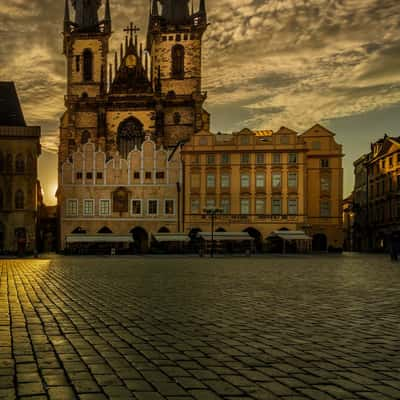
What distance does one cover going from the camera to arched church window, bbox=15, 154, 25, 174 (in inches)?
2312

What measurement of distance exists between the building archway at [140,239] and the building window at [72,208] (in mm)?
5918

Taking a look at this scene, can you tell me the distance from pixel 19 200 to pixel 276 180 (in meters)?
25.0

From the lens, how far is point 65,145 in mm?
76312

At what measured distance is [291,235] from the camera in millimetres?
58125

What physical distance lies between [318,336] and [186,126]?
69530mm

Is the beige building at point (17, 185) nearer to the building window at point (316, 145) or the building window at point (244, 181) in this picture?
the building window at point (244, 181)

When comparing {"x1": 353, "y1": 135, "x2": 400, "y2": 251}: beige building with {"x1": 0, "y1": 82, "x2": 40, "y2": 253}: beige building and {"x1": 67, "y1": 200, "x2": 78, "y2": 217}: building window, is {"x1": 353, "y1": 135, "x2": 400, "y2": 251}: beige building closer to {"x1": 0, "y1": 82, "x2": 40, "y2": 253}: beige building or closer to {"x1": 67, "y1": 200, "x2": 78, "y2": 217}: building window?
{"x1": 67, "y1": 200, "x2": 78, "y2": 217}: building window

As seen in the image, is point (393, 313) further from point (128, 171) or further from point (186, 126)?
point (186, 126)

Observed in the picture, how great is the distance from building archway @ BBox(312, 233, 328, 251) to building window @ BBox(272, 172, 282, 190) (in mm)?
6679

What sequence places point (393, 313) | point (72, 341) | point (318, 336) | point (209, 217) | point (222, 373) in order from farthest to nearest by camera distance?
1. point (209, 217)
2. point (393, 313)
3. point (318, 336)
4. point (72, 341)
5. point (222, 373)

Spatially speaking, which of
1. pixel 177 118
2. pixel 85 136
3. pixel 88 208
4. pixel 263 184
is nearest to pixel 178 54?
Result: pixel 177 118

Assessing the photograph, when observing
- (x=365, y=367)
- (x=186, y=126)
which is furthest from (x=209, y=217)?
(x=365, y=367)

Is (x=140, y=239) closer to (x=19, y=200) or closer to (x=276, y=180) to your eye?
(x=19, y=200)

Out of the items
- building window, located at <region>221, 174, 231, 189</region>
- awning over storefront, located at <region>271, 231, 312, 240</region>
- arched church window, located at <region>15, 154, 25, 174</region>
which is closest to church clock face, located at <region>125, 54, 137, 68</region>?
building window, located at <region>221, 174, 231, 189</region>
